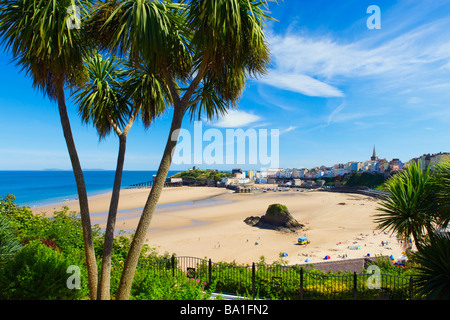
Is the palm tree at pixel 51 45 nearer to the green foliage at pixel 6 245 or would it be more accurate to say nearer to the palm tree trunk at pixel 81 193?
the palm tree trunk at pixel 81 193

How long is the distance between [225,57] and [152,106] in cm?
218

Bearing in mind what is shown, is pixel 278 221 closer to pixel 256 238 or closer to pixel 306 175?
pixel 256 238

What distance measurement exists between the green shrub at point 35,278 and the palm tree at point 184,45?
128cm

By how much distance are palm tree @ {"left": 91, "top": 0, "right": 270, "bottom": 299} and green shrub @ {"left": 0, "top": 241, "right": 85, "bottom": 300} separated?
1.28m

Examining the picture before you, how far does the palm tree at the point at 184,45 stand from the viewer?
345 centimetres

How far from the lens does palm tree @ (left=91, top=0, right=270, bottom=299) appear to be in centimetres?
345

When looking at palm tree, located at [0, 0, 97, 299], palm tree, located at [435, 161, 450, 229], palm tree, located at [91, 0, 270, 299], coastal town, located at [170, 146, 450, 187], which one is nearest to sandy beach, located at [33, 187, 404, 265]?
palm tree, located at [435, 161, 450, 229]

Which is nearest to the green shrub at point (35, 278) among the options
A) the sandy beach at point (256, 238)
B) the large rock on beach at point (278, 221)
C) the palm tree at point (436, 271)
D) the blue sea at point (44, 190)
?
the palm tree at point (436, 271)

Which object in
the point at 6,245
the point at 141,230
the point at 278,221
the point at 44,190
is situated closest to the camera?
the point at 141,230

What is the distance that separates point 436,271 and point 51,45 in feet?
22.8

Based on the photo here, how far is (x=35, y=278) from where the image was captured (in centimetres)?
424

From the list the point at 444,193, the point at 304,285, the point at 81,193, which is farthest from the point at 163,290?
the point at 444,193
